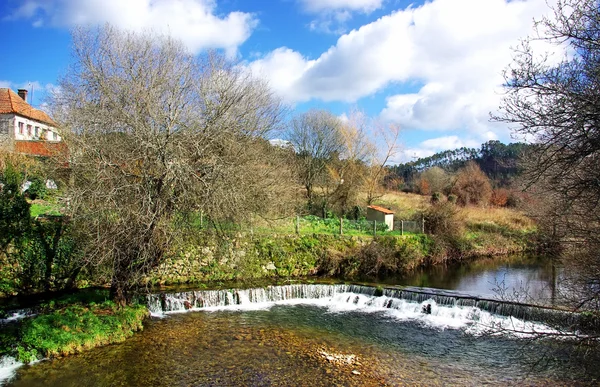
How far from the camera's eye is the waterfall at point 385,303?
12602 mm

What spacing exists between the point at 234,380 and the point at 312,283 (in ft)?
28.6

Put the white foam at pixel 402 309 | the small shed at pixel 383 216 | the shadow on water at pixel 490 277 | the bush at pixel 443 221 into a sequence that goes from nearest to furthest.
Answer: the white foam at pixel 402 309
the shadow on water at pixel 490 277
the small shed at pixel 383 216
the bush at pixel 443 221

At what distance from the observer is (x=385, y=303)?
48.4ft

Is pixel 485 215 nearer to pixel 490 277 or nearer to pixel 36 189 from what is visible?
pixel 490 277

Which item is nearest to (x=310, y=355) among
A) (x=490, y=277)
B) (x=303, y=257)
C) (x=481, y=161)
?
(x=303, y=257)

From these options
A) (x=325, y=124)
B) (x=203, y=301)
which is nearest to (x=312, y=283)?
(x=203, y=301)

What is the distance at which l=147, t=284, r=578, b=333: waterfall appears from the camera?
12.6 meters

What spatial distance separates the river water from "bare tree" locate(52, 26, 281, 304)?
2.26 m

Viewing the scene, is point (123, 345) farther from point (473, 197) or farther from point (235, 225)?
point (473, 197)

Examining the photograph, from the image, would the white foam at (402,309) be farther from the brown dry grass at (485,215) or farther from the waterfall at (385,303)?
the brown dry grass at (485,215)

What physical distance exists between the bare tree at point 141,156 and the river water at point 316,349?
2.26 metres

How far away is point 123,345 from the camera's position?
1002cm

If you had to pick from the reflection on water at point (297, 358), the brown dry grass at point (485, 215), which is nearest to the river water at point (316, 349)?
the reflection on water at point (297, 358)

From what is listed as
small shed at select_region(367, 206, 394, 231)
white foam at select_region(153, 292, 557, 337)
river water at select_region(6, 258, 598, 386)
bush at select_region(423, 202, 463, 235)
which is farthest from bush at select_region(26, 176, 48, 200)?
bush at select_region(423, 202, 463, 235)
